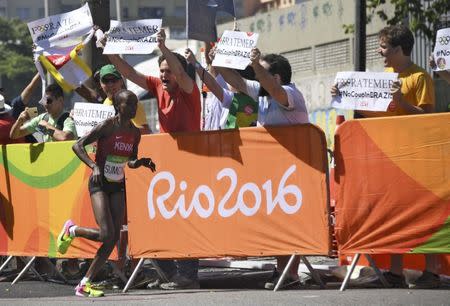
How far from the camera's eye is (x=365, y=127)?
1010 centimetres

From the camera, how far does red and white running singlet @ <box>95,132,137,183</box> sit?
10.9 metres

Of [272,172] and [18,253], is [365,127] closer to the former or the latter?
[272,172]

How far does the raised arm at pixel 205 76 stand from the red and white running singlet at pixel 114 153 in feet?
2.62

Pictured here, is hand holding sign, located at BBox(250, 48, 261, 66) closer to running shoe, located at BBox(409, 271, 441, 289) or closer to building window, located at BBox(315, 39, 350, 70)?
running shoe, located at BBox(409, 271, 441, 289)

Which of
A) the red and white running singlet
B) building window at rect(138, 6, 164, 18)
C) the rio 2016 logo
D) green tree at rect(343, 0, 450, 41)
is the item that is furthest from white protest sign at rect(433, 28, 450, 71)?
building window at rect(138, 6, 164, 18)

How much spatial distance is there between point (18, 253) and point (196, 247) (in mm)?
2524

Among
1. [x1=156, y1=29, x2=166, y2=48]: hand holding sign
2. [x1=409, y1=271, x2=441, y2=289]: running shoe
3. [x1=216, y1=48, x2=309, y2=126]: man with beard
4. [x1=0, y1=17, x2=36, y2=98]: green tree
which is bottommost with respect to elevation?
[x1=409, y1=271, x2=441, y2=289]: running shoe

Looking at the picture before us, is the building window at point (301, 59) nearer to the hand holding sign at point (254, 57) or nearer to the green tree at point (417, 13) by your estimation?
the green tree at point (417, 13)

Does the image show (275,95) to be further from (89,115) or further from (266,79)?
(89,115)

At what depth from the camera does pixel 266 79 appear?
10078 millimetres

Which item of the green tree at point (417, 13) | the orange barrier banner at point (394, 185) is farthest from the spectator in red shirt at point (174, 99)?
the green tree at point (417, 13)

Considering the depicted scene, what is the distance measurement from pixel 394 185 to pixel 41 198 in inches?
158

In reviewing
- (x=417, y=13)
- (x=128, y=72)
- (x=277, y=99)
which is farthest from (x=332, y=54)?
(x=277, y=99)

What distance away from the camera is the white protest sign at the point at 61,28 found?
12.5 meters
